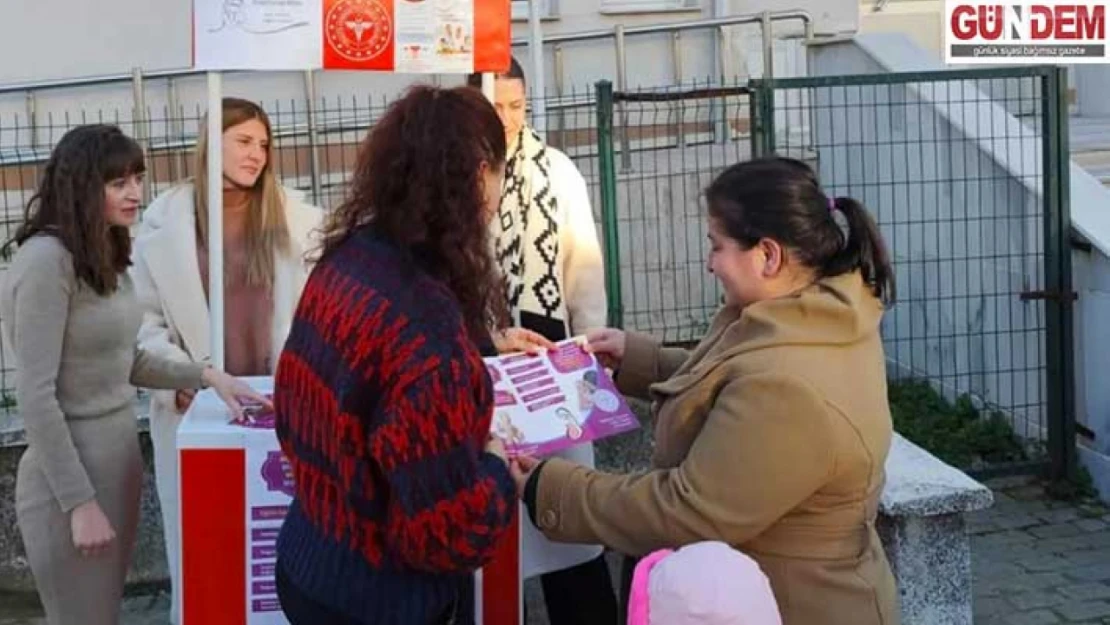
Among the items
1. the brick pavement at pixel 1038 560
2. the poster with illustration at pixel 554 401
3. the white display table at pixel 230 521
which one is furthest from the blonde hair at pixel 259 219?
the brick pavement at pixel 1038 560

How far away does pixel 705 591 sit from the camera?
232 cm

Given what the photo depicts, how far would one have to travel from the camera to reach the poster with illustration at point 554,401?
3125mm

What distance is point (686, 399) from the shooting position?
262 cm

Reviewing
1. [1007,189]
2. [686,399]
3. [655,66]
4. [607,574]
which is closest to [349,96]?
[655,66]

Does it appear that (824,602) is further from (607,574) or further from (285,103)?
(285,103)

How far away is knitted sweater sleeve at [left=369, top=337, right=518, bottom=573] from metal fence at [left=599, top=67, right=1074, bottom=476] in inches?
167

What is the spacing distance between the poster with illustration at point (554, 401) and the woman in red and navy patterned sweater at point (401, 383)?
23.2 inches

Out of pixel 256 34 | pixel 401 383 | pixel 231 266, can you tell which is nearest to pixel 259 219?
pixel 231 266

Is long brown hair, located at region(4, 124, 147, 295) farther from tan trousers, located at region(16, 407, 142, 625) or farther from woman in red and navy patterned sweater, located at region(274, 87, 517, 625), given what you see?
woman in red and navy patterned sweater, located at region(274, 87, 517, 625)

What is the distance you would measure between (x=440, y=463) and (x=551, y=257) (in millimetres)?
1986

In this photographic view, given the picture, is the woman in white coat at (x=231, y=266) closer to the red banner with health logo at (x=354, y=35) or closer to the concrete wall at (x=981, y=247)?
the red banner with health logo at (x=354, y=35)

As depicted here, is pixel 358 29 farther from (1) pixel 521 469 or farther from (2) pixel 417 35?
(1) pixel 521 469

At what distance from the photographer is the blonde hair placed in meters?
4.19

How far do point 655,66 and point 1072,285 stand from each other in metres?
4.29
